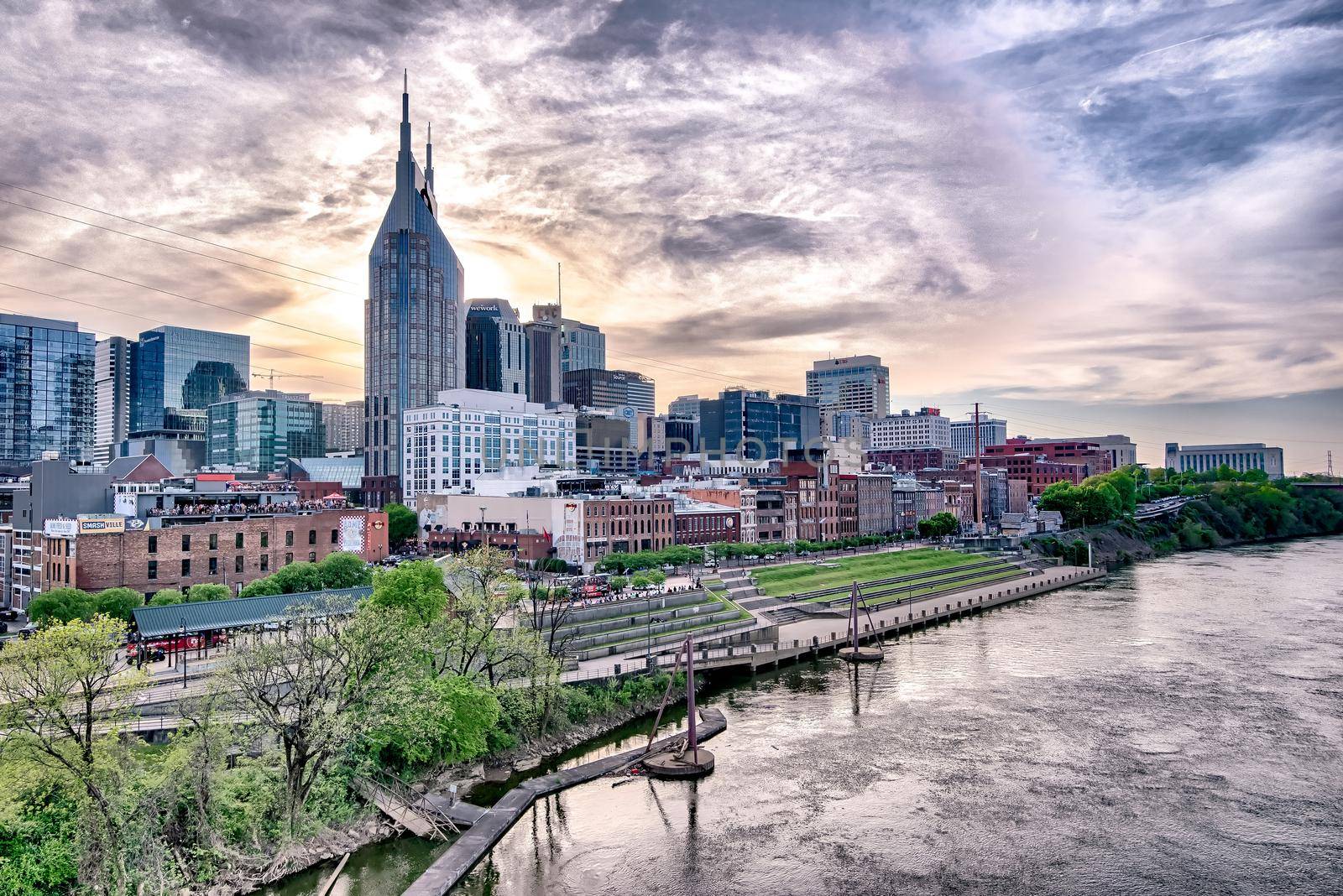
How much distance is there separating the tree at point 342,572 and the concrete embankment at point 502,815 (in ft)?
116

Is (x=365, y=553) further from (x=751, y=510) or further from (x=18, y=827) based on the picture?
(x=18, y=827)

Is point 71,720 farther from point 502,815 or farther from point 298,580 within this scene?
point 298,580

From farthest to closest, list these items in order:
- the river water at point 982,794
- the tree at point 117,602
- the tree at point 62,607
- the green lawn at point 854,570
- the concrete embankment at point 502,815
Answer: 1. the green lawn at point 854,570
2. the tree at point 117,602
3. the tree at point 62,607
4. the river water at point 982,794
5. the concrete embankment at point 502,815

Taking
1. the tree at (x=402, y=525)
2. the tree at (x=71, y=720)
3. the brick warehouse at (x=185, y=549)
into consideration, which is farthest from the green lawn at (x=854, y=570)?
the tree at (x=71, y=720)

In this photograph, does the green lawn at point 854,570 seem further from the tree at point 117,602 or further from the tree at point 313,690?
the tree at point 313,690

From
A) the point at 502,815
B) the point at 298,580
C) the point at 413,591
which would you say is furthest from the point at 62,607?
the point at 502,815

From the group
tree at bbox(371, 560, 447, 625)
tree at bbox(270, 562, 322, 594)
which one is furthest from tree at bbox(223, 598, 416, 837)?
tree at bbox(270, 562, 322, 594)

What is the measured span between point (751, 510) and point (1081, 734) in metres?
89.4

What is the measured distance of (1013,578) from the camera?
137 m

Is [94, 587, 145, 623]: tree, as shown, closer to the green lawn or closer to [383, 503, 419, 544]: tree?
the green lawn

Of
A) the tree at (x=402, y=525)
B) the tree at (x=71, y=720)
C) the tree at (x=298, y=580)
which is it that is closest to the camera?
the tree at (x=71, y=720)

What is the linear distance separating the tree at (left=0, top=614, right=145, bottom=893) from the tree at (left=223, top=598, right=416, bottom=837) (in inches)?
208

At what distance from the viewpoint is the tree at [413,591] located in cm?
5638

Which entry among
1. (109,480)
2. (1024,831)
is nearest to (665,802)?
(1024,831)
